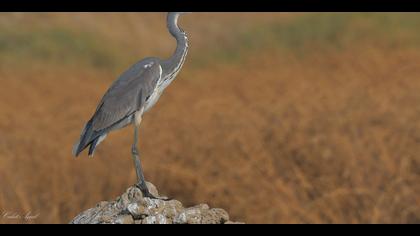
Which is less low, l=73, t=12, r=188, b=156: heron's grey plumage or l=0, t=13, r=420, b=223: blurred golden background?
l=0, t=13, r=420, b=223: blurred golden background

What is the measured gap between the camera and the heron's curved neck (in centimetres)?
417

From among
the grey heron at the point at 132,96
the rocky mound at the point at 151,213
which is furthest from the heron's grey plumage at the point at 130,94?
the rocky mound at the point at 151,213

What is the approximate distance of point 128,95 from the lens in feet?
14.2

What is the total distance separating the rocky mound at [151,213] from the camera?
4.01 metres

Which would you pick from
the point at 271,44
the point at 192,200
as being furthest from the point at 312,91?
the point at 271,44

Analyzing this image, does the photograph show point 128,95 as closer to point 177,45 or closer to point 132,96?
point 132,96

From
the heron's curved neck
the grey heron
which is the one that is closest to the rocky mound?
the grey heron

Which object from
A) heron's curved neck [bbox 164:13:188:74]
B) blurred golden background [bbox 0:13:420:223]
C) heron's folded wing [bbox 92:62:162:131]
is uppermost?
blurred golden background [bbox 0:13:420:223]

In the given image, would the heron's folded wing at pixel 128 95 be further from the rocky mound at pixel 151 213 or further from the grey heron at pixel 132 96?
the rocky mound at pixel 151 213

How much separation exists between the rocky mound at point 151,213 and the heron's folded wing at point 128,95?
0.44 m

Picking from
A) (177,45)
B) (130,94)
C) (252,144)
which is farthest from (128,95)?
(252,144)

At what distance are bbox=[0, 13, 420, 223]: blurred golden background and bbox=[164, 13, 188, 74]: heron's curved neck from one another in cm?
340

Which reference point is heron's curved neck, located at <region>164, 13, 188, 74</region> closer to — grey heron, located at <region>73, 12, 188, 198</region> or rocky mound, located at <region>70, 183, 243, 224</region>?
grey heron, located at <region>73, 12, 188, 198</region>

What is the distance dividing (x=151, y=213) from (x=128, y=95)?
2.20 ft
